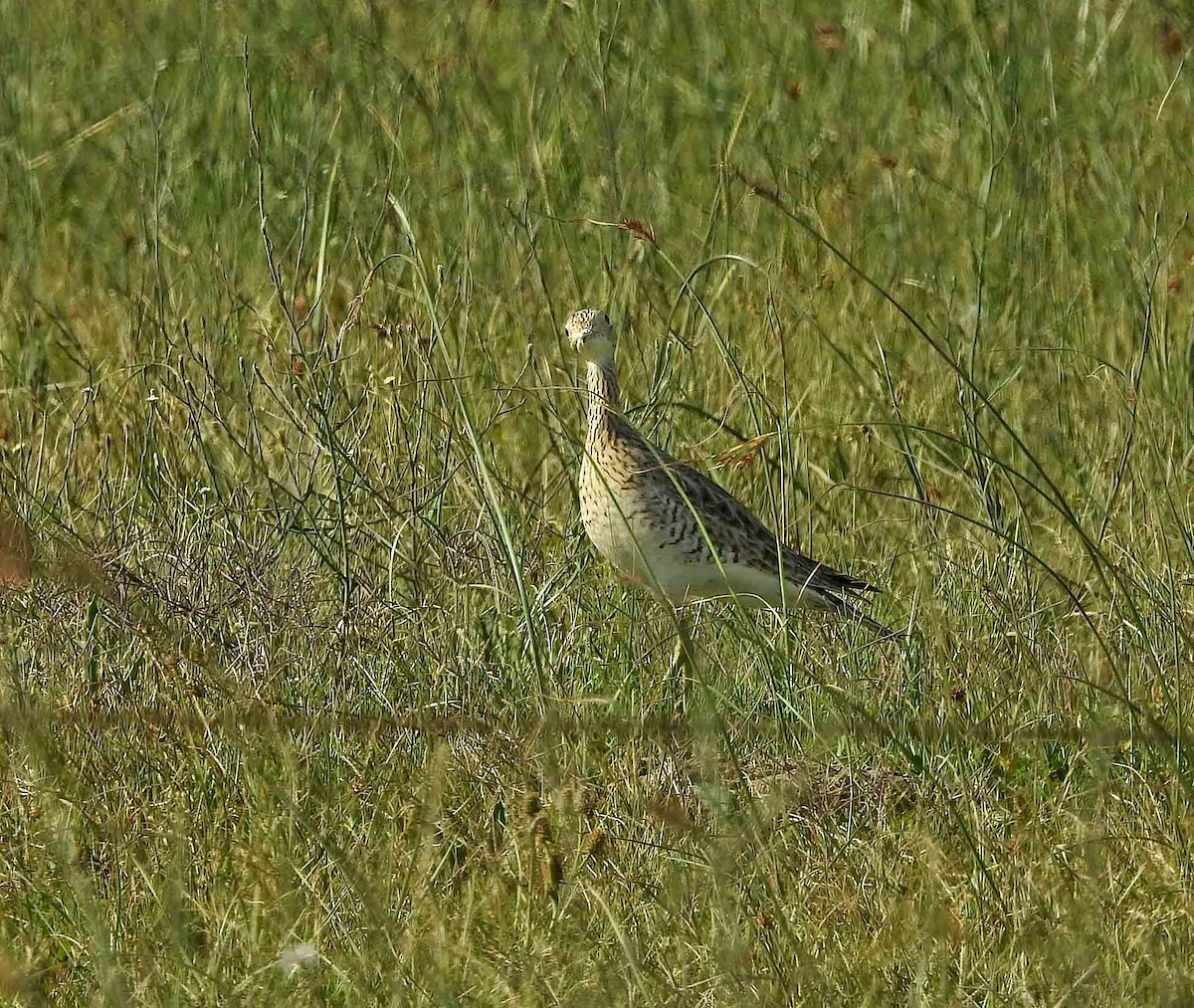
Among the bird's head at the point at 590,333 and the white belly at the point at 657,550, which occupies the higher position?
the bird's head at the point at 590,333

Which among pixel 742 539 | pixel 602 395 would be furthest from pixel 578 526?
pixel 742 539

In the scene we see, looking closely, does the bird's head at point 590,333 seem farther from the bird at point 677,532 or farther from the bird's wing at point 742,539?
the bird's wing at point 742,539

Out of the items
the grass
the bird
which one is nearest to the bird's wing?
the bird

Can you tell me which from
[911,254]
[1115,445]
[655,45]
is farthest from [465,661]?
[655,45]

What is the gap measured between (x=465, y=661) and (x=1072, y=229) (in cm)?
321

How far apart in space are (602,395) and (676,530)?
1.48 feet

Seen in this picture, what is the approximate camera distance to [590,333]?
4574 millimetres

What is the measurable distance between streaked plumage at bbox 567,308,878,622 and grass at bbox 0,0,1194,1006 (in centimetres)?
12

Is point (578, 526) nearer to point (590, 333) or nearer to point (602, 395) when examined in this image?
point (602, 395)

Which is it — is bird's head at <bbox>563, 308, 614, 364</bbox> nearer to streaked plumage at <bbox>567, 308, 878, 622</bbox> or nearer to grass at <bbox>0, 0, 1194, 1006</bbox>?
streaked plumage at <bbox>567, 308, 878, 622</bbox>

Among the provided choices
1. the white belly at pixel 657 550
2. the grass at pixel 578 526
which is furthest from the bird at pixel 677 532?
the grass at pixel 578 526

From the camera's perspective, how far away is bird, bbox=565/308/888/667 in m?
4.31

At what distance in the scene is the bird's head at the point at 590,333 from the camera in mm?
4566

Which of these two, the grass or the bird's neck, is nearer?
the grass
